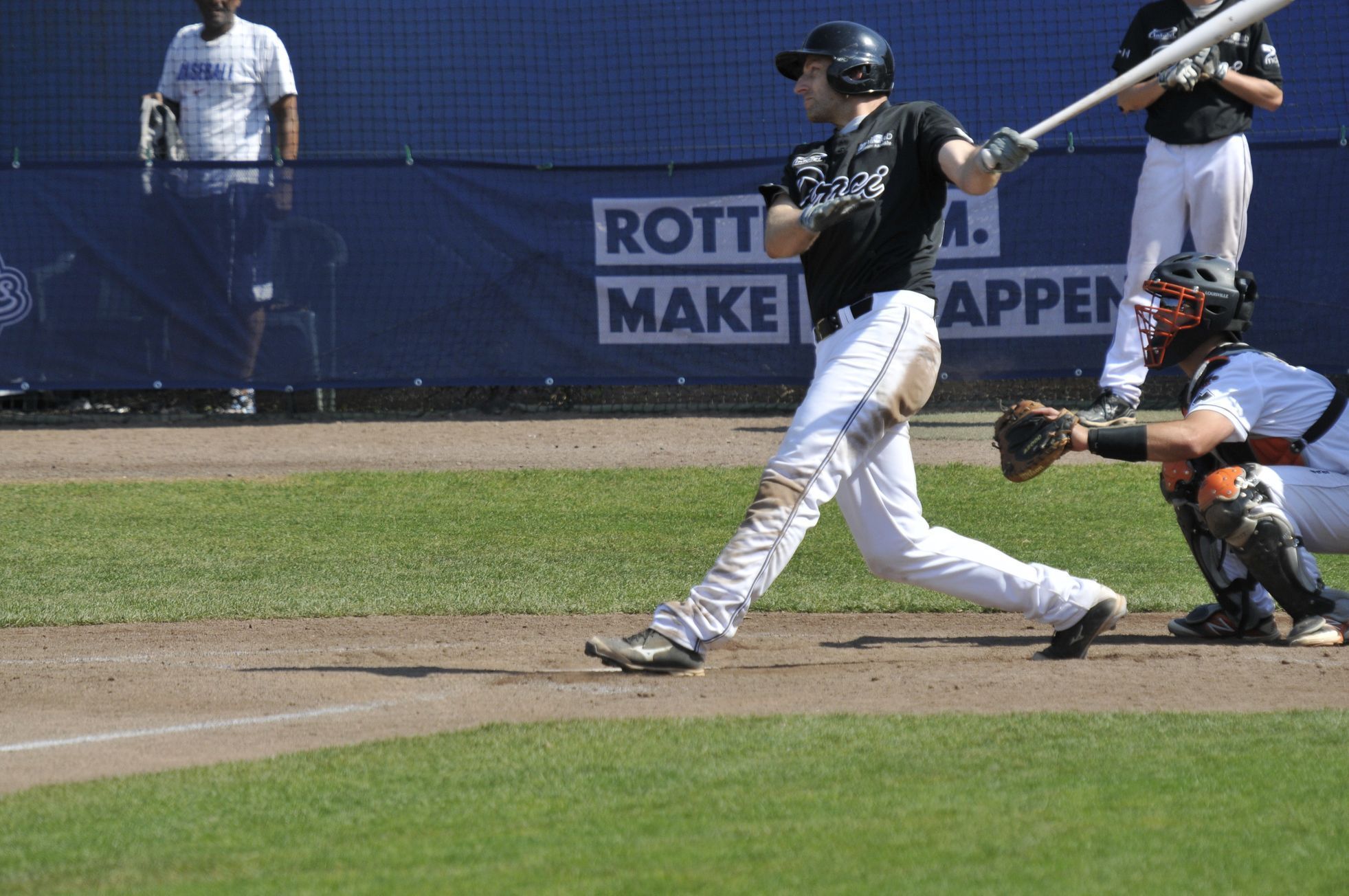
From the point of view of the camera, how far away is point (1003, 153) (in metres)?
4.47

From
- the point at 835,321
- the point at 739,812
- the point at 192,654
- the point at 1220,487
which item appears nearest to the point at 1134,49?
the point at 1220,487

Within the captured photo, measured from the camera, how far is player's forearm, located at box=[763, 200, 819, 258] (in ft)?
15.4

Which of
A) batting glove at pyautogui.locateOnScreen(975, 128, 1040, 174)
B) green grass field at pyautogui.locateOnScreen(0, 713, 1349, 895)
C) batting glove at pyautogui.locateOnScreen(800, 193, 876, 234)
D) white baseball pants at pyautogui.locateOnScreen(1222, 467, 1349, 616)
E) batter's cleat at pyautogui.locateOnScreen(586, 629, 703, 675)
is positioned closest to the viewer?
green grass field at pyautogui.locateOnScreen(0, 713, 1349, 895)

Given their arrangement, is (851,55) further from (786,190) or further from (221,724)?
(221,724)

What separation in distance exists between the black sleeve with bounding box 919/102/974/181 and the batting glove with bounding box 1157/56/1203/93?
3.52m

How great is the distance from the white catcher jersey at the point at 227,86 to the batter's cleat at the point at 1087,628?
837 cm

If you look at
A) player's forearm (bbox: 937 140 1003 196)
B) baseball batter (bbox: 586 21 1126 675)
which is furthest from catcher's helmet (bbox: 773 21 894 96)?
player's forearm (bbox: 937 140 1003 196)

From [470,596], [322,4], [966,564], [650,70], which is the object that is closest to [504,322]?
[650,70]

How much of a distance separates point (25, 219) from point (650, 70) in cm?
501

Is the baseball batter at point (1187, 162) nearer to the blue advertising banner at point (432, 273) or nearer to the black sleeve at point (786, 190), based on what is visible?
the blue advertising banner at point (432, 273)

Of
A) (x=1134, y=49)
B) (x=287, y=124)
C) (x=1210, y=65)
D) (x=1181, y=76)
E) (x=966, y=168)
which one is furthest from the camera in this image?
(x=287, y=124)

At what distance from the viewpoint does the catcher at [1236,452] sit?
16.0ft

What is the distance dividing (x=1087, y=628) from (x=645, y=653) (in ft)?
4.42

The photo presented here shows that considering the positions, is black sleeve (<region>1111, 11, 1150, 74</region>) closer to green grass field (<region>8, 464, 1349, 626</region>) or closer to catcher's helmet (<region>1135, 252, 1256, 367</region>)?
green grass field (<region>8, 464, 1349, 626</region>)
